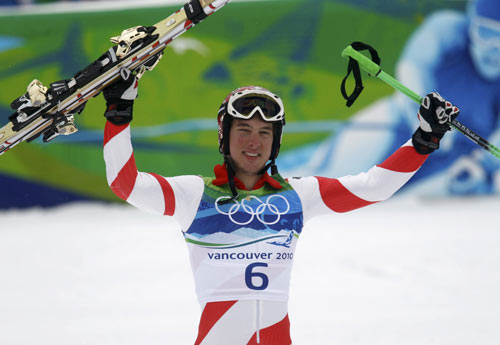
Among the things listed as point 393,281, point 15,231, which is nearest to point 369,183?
point 393,281

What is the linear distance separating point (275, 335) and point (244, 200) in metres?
0.63

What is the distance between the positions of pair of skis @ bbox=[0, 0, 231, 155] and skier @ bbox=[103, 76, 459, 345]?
16cm

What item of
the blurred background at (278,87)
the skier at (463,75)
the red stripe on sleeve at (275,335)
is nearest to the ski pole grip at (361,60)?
the red stripe on sleeve at (275,335)

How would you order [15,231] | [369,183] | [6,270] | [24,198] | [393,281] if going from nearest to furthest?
[369,183] → [393,281] → [6,270] → [15,231] → [24,198]

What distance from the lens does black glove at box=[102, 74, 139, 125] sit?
2490 mm

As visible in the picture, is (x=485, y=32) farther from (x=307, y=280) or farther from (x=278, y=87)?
(x=307, y=280)

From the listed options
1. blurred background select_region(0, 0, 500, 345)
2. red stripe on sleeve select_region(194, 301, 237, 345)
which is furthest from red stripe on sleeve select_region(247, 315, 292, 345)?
blurred background select_region(0, 0, 500, 345)

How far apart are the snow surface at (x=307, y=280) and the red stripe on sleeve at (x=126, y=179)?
2.11 meters

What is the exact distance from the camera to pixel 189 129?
9.80 metres

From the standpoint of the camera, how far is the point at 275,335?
105 inches

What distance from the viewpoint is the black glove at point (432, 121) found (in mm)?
2846

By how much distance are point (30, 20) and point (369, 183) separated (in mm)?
8407

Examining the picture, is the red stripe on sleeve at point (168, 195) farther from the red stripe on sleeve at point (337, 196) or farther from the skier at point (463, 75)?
the skier at point (463, 75)

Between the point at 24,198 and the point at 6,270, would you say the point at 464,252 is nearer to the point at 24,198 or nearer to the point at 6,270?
the point at 6,270
